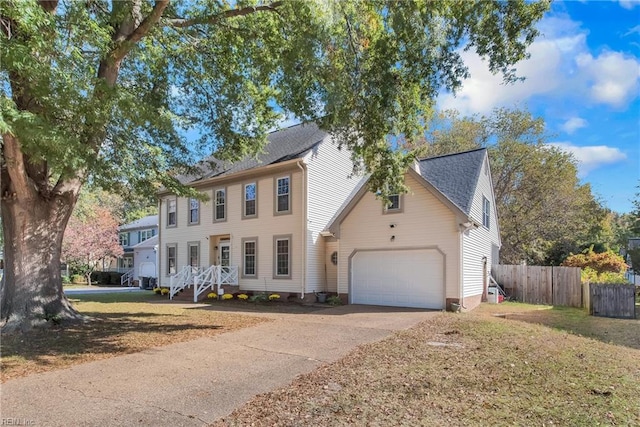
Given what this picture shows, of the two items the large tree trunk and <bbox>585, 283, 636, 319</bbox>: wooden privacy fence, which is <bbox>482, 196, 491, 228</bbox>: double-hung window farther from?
the large tree trunk

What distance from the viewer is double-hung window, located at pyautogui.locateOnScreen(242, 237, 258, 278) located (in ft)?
59.1

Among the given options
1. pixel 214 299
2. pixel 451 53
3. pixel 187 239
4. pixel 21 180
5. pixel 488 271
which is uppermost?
pixel 451 53

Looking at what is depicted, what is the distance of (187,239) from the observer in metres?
20.8

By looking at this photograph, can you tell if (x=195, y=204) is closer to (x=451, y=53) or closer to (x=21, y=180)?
(x=21, y=180)

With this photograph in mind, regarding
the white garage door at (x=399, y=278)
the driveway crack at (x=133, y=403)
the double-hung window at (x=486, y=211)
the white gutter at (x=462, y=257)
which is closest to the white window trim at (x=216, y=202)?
the white garage door at (x=399, y=278)

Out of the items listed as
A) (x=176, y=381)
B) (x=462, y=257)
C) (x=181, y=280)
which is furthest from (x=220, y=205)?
(x=176, y=381)

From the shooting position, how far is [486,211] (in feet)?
59.1

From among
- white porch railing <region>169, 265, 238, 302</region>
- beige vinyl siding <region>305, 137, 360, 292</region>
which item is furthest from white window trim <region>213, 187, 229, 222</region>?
beige vinyl siding <region>305, 137, 360, 292</region>

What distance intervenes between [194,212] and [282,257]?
648cm

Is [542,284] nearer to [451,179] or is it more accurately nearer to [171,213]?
[451,179]

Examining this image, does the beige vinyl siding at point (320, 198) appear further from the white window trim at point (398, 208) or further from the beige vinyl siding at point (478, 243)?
the beige vinyl siding at point (478, 243)

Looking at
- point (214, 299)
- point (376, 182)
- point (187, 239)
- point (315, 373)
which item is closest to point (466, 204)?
point (376, 182)

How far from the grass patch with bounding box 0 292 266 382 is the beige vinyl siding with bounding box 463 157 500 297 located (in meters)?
7.81

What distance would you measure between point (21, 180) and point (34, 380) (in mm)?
5111
